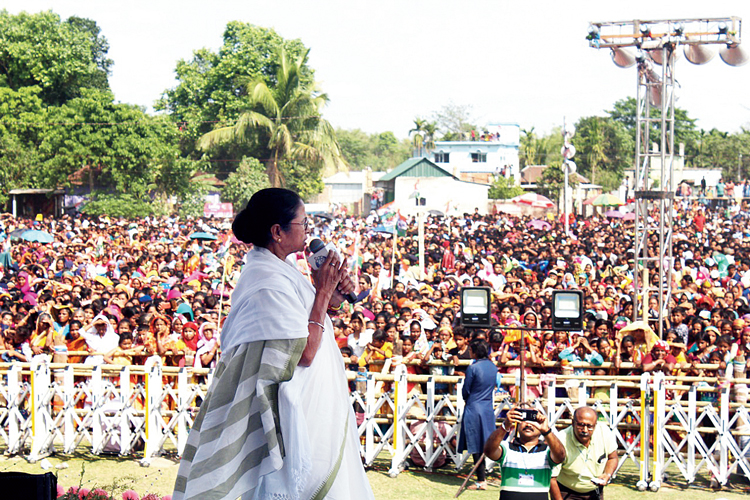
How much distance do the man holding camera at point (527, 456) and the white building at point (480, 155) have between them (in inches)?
2207

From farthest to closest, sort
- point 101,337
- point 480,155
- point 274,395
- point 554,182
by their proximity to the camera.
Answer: point 480,155 < point 554,182 < point 101,337 < point 274,395

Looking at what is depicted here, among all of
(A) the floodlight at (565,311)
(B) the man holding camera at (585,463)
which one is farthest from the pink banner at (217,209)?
A: (B) the man holding camera at (585,463)

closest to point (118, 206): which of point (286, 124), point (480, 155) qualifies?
point (286, 124)

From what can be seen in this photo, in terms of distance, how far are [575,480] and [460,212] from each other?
44.6 m

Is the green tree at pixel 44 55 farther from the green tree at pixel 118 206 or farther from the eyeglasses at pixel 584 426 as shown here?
the eyeglasses at pixel 584 426

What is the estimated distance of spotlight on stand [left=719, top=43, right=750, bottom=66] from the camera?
10875 millimetres

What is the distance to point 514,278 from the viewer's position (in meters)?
14.6

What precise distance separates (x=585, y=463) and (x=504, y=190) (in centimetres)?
4359

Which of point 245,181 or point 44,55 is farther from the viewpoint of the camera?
point 44,55

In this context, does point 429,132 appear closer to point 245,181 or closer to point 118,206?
point 245,181

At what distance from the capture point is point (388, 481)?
729 centimetres

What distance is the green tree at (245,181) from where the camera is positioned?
41.9 meters

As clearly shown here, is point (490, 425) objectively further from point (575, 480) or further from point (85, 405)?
point (85, 405)

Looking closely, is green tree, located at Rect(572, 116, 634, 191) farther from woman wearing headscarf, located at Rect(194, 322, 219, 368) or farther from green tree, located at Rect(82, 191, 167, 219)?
woman wearing headscarf, located at Rect(194, 322, 219, 368)
